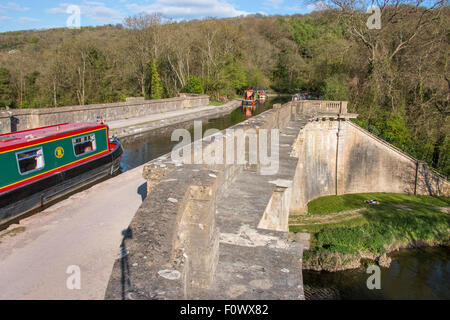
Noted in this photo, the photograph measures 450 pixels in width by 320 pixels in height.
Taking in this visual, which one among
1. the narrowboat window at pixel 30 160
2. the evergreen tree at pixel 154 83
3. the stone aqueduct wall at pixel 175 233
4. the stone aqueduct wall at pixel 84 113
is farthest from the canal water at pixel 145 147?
the evergreen tree at pixel 154 83

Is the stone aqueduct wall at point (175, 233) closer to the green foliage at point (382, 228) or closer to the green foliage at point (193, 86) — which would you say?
the green foliage at point (382, 228)

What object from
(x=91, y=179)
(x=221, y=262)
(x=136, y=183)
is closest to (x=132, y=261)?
(x=221, y=262)

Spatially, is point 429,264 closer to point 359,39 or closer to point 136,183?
point 136,183

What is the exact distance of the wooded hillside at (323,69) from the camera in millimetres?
21812

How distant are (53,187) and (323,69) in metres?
26.1

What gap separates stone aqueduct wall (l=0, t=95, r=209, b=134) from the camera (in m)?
18.1

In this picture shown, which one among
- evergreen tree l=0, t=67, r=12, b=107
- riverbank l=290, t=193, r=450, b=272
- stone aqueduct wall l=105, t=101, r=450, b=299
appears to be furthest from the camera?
evergreen tree l=0, t=67, r=12, b=107

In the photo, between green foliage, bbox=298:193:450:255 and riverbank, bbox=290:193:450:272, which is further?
green foliage, bbox=298:193:450:255

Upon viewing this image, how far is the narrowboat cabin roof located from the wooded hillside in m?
17.4

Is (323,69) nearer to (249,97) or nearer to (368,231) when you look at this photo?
(249,97)

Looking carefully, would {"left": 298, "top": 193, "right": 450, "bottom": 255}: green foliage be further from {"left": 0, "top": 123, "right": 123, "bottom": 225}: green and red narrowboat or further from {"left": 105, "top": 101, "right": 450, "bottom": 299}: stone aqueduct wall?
{"left": 0, "top": 123, "right": 123, "bottom": 225}: green and red narrowboat

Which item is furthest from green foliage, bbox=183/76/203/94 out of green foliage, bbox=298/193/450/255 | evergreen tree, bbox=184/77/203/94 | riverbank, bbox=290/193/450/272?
riverbank, bbox=290/193/450/272
